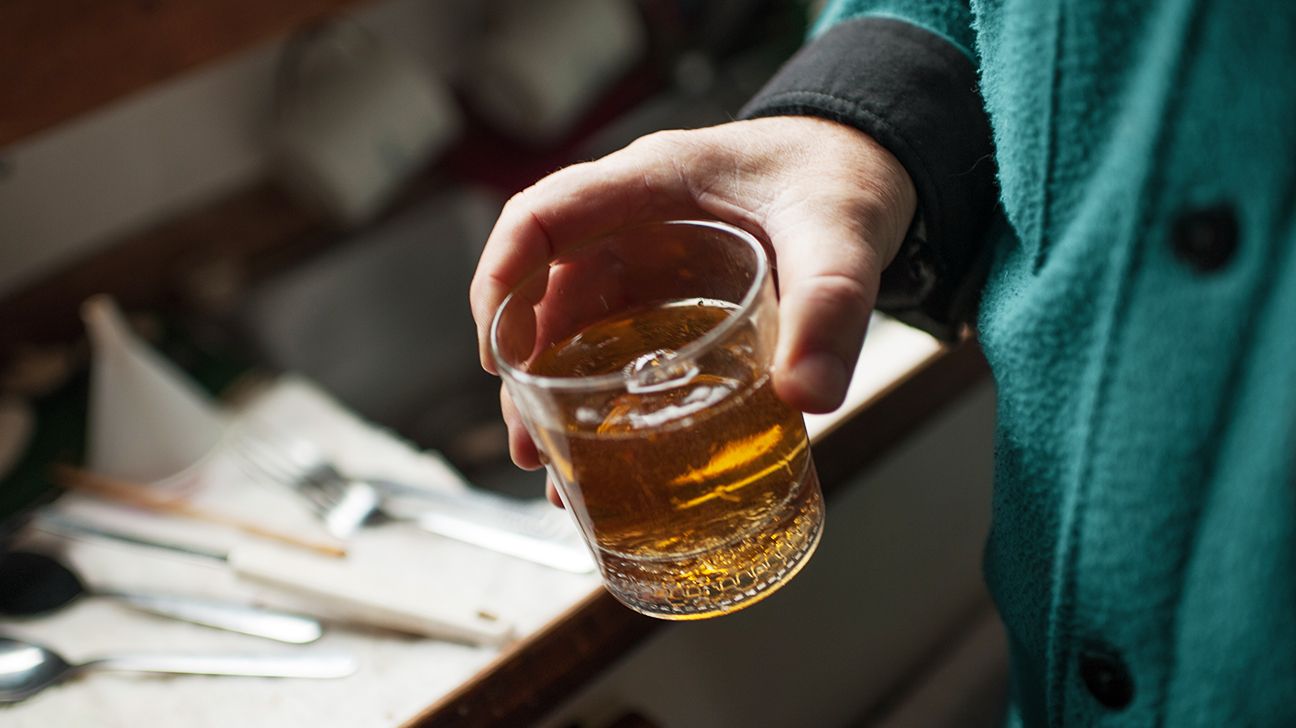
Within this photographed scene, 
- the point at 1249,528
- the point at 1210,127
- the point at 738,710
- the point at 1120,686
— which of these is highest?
the point at 1210,127

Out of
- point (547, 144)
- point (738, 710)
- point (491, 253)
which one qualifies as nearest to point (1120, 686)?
point (491, 253)

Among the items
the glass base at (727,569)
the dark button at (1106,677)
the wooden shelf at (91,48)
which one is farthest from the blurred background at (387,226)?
the dark button at (1106,677)

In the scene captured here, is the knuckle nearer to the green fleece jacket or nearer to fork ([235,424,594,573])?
the green fleece jacket

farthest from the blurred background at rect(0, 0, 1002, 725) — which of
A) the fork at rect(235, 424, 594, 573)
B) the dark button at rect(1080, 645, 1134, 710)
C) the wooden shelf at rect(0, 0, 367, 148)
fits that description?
the dark button at rect(1080, 645, 1134, 710)

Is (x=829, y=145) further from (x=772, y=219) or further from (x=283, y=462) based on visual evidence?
(x=283, y=462)

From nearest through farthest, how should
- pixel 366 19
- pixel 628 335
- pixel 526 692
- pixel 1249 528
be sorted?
pixel 1249 528 < pixel 628 335 < pixel 526 692 < pixel 366 19

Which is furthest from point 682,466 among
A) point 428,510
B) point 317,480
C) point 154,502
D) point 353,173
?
point 353,173

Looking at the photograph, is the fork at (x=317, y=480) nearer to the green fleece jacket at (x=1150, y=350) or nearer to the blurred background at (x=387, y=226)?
the blurred background at (x=387, y=226)
